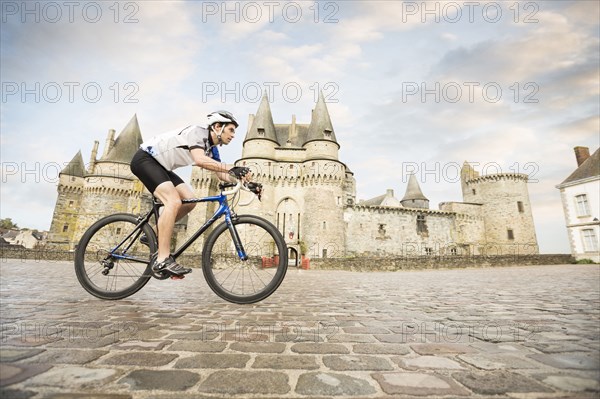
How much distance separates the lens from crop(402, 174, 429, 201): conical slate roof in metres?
46.2

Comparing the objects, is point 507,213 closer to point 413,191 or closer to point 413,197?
point 413,197

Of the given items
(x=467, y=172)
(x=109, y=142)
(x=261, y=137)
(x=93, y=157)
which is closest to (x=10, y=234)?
(x=93, y=157)

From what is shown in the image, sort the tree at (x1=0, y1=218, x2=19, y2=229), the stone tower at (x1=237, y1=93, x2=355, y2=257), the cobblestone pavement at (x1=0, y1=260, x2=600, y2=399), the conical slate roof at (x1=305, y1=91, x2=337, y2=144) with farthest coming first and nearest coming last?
1. the tree at (x1=0, y1=218, x2=19, y2=229)
2. the conical slate roof at (x1=305, y1=91, x2=337, y2=144)
3. the stone tower at (x1=237, y1=93, x2=355, y2=257)
4. the cobblestone pavement at (x1=0, y1=260, x2=600, y2=399)

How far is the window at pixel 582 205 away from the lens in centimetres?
2473

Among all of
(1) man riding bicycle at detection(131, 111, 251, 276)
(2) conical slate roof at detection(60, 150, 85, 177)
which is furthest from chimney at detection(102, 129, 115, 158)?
(1) man riding bicycle at detection(131, 111, 251, 276)

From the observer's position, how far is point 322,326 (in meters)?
2.55

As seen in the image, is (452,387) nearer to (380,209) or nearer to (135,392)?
(135,392)

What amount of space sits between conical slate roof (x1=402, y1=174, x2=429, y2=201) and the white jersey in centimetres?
4708

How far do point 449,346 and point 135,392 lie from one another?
181cm

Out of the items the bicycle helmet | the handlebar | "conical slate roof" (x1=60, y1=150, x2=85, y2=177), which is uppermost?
"conical slate roof" (x1=60, y1=150, x2=85, y2=177)

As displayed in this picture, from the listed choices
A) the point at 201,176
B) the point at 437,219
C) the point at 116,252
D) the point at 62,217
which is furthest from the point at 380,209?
the point at 62,217

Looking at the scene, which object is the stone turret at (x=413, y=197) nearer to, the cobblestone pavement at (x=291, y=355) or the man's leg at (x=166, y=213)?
the cobblestone pavement at (x=291, y=355)

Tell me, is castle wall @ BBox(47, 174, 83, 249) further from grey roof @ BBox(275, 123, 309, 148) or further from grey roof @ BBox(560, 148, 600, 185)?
grey roof @ BBox(560, 148, 600, 185)

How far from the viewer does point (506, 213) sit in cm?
3891
